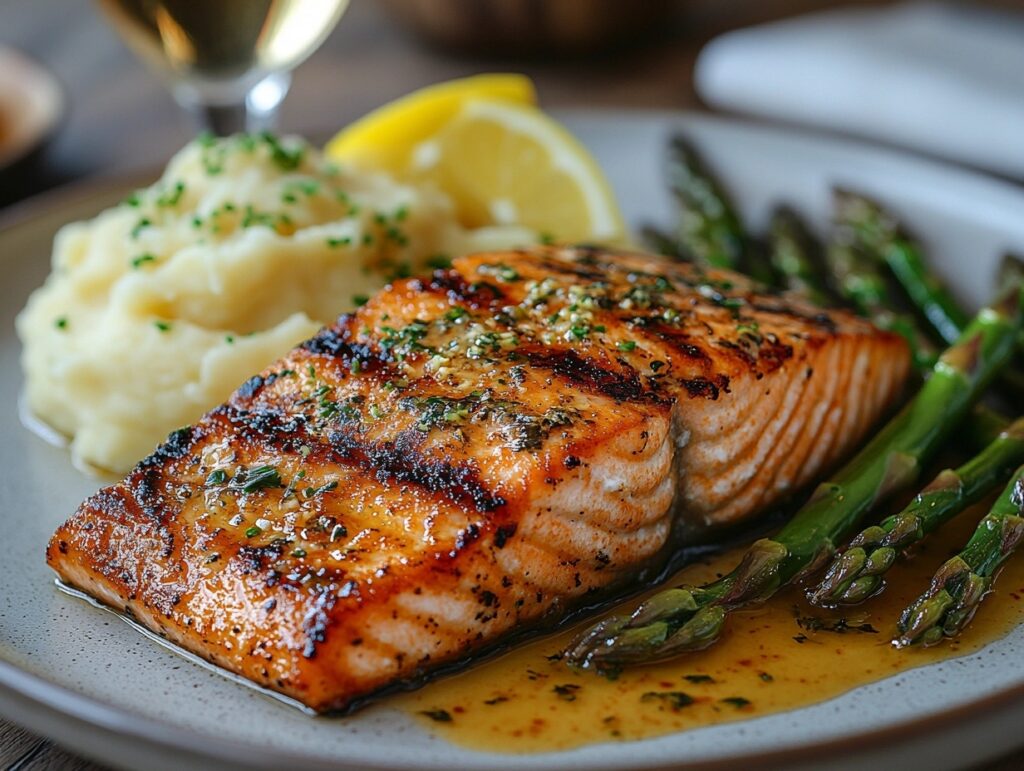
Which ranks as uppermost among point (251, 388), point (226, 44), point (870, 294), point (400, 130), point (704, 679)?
point (226, 44)

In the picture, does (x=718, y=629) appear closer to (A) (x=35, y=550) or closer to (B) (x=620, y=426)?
(B) (x=620, y=426)

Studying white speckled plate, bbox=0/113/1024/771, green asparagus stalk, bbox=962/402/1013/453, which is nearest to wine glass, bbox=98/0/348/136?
white speckled plate, bbox=0/113/1024/771

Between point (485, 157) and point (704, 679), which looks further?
point (485, 157)

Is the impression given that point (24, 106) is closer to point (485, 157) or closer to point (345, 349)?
point (485, 157)

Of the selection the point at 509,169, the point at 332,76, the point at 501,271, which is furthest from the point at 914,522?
the point at 332,76

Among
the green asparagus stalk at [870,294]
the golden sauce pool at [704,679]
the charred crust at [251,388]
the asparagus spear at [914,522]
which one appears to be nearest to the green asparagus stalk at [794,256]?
the green asparagus stalk at [870,294]

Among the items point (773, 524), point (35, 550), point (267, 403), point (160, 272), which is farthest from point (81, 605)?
point (773, 524)

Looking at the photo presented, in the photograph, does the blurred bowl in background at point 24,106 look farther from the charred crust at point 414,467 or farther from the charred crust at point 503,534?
the charred crust at point 503,534

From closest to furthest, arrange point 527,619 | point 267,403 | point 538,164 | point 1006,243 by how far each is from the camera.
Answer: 1. point 527,619
2. point 267,403
3. point 1006,243
4. point 538,164
